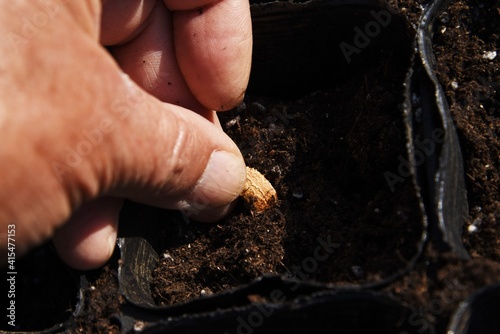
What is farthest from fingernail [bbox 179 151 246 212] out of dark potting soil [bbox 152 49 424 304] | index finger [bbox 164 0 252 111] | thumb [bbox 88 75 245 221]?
index finger [bbox 164 0 252 111]

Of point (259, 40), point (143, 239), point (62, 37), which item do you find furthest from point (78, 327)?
point (259, 40)

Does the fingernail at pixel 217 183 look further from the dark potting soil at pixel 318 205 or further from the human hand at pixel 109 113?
the dark potting soil at pixel 318 205

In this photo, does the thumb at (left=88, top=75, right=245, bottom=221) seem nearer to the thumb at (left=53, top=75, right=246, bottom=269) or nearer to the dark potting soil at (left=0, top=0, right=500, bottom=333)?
the thumb at (left=53, top=75, right=246, bottom=269)

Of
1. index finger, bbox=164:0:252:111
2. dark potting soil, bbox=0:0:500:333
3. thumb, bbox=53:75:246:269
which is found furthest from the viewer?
index finger, bbox=164:0:252:111

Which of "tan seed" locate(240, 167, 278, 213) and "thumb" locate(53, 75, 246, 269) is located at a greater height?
"thumb" locate(53, 75, 246, 269)

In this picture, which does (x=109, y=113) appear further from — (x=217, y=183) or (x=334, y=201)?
(x=334, y=201)

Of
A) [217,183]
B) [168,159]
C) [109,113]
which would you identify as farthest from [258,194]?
[109,113]

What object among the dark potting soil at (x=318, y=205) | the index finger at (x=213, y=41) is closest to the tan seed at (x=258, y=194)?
the dark potting soil at (x=318, y=205)

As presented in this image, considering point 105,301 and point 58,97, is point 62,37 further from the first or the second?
point 105,301
